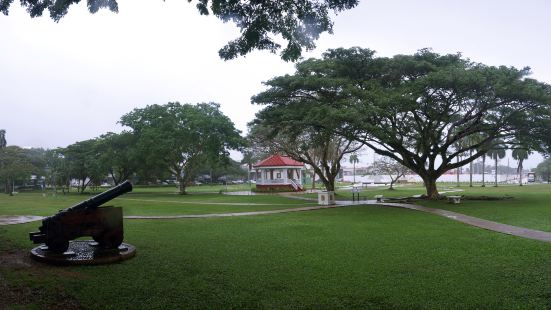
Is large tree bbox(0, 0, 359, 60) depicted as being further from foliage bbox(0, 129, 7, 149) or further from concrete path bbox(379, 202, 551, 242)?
foliage bbox(0, 129, 7, 149)

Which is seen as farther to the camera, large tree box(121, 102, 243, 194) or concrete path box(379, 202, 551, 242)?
large tree box(121, 102, 243, 194)

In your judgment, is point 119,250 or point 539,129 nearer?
point 119,250

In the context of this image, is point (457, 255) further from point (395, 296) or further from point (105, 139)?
point (105, 139)

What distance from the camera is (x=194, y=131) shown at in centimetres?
3522

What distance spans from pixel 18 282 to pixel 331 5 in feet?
20.5

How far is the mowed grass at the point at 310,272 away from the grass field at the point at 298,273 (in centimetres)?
2

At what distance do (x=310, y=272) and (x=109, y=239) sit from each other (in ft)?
12.9

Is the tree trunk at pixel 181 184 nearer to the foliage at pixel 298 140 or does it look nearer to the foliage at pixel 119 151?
the foliage at pixel 119 151

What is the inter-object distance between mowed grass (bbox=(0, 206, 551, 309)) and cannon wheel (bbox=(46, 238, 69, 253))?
1.57 feet

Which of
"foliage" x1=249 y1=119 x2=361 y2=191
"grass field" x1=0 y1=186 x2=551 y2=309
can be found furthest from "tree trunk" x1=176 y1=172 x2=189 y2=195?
"grass field" x1=0 y1=186 x2=551 y2=309

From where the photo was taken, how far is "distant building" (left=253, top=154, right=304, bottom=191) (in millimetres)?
44219

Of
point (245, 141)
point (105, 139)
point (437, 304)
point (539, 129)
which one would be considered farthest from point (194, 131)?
point (437, 304)

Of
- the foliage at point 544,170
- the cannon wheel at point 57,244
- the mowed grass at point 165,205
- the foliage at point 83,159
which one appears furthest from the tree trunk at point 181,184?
the foliage at point 544,170

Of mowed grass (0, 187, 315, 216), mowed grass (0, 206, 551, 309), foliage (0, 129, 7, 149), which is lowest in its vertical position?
mowed grass (0, 187, 315, 216)
